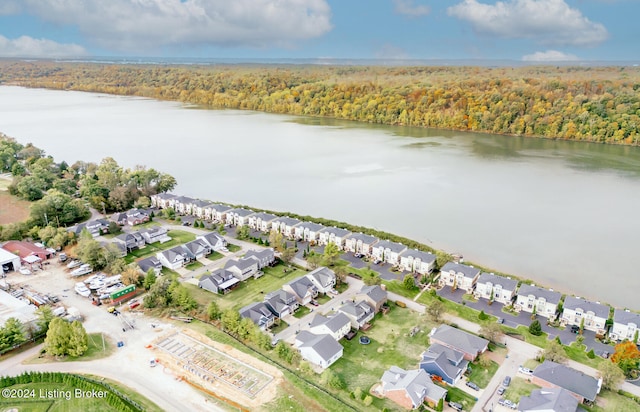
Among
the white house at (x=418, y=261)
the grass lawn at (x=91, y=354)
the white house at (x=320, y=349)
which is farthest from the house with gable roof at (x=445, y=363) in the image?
the grass lawn at (x=91, y=354)

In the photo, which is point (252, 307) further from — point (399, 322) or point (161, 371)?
point (399, 322)

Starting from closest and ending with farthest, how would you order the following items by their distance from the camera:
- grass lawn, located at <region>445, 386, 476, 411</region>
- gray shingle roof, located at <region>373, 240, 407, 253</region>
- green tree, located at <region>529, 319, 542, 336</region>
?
grass lawn, located at <region>445, 386, 476, 411</region>
green tree, located at <region>529, 319, 542, 336</region>
gray shingle roof, located at <region>373, 240, 407, 253</region>

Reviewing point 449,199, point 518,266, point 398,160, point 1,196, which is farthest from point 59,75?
point 518,266

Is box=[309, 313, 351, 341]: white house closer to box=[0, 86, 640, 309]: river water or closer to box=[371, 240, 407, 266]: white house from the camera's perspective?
box=[371, 240, 407, 266]: white house

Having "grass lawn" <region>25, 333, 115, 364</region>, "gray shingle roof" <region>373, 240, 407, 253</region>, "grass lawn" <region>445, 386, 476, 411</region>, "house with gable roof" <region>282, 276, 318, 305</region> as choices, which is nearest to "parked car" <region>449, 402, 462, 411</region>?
"grass lawn" <region>445, 386, 476, 411</region>

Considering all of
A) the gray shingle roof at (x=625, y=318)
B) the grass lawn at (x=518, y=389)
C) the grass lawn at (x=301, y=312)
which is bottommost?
the grass lawn at (x=301, y=312)

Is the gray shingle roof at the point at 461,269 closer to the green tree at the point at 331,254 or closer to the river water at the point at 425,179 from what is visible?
Answer: the river water at the point at 425,179

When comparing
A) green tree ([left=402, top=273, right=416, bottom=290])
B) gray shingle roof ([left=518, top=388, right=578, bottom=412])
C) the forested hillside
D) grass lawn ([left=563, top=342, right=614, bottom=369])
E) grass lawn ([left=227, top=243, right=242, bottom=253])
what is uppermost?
the forested hillside
